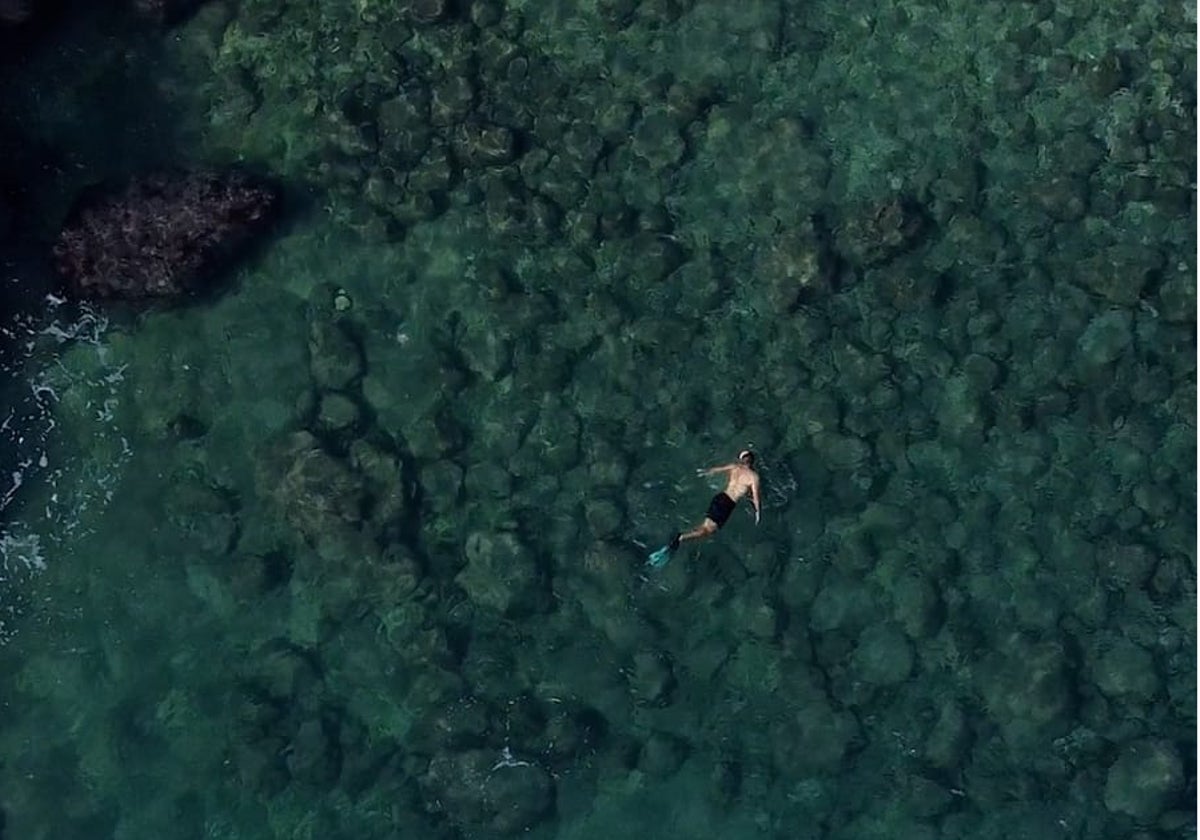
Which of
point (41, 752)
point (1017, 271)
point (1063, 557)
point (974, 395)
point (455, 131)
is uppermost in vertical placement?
point (455, 131)

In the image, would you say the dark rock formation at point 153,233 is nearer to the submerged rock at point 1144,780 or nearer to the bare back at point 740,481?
the bare back at point 740,481

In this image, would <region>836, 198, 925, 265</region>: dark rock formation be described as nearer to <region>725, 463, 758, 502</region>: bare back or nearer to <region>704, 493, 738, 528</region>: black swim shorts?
<region>725, 463, 758, 502</region>: bare back

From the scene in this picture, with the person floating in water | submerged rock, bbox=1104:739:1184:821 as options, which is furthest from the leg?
submerged rock, bbox=1104:739:1184:821

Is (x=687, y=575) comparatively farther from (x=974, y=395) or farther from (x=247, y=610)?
(x=247, y=610)

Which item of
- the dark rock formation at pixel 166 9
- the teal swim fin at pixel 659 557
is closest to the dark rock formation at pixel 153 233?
the dark rock formation at pixel 166 9

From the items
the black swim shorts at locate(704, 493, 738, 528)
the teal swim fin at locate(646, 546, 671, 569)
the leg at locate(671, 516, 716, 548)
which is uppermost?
the black swim shorts at locate(704, 493, 738, 528)

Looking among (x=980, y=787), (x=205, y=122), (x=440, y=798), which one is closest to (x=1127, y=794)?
(x=980, y=787)

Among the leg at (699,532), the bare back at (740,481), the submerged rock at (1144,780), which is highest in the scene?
the bare back at (740,481)
